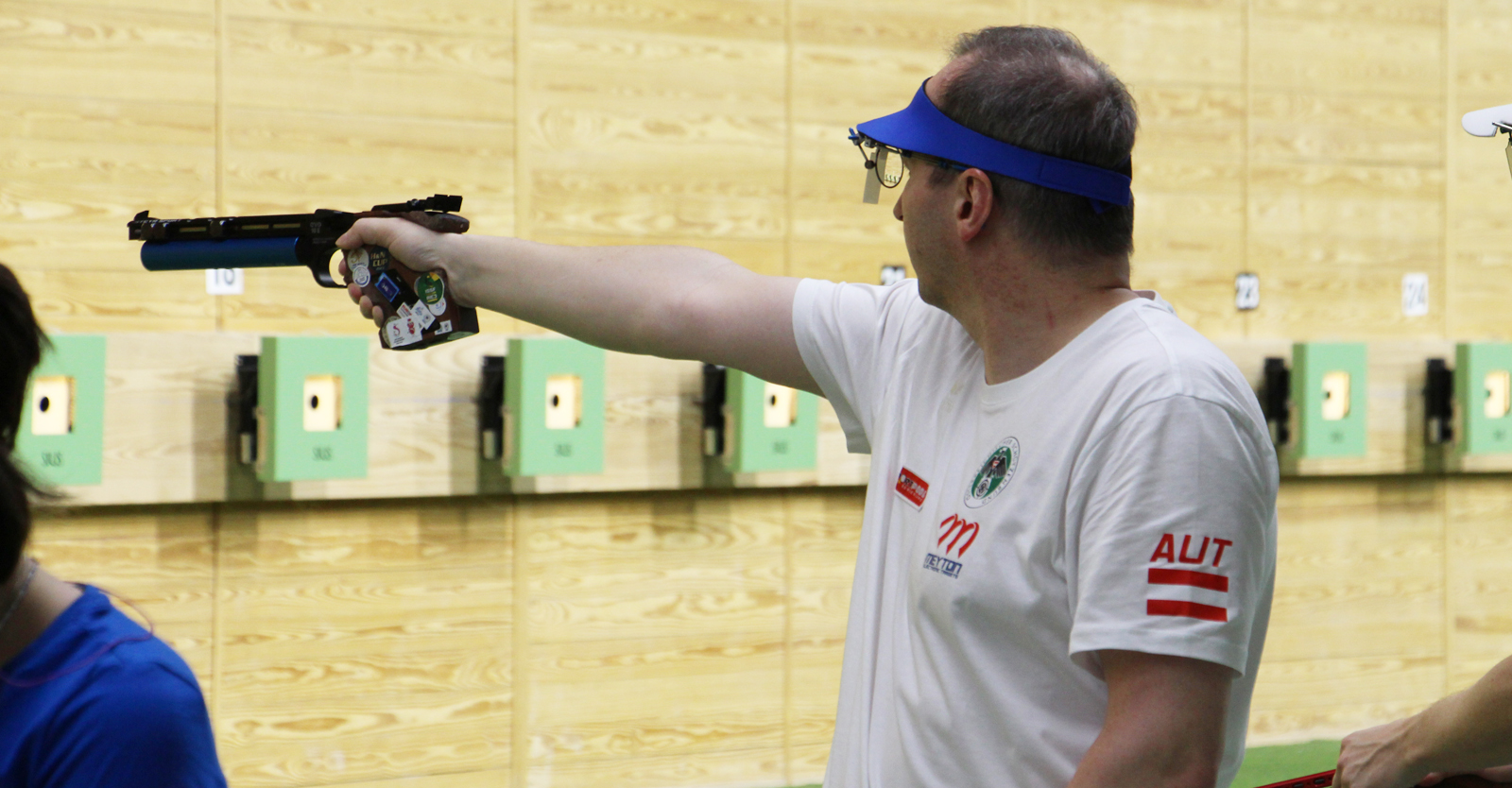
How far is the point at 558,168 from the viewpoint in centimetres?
330

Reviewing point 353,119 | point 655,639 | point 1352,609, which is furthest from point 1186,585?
point 1352,609

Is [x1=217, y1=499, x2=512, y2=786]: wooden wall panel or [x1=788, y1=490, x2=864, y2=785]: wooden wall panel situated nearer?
[x1=217, y1=499, x2=512, y2=786]: wooden wall panel

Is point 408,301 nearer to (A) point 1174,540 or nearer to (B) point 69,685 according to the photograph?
(B) point 69,685

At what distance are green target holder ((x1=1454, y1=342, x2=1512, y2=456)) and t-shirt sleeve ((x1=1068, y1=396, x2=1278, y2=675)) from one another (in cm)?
318

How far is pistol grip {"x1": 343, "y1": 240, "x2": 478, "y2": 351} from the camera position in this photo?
1785 mm

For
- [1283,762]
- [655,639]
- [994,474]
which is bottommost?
[1283,762]

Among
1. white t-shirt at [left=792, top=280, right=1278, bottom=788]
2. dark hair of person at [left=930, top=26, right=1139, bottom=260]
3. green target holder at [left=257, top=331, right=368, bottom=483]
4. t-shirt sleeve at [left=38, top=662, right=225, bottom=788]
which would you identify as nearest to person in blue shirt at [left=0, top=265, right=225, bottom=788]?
t-shirt sleeve at [left=38, top=662, right=225, bottom=788]

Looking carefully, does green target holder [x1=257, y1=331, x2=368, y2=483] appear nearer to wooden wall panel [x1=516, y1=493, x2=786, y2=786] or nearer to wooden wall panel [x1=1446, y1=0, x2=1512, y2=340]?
wooden wall panel [x1=516, y1=493, x2=786, y2=786]

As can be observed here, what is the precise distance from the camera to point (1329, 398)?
3877 mm

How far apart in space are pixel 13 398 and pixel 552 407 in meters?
2.12

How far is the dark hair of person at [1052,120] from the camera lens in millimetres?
1346

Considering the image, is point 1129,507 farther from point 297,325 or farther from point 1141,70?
point 1141,70

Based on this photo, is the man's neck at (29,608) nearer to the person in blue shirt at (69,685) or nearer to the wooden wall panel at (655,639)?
the person in blue shirt at (69,685)

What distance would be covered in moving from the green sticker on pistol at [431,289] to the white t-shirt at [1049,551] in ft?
2.12
